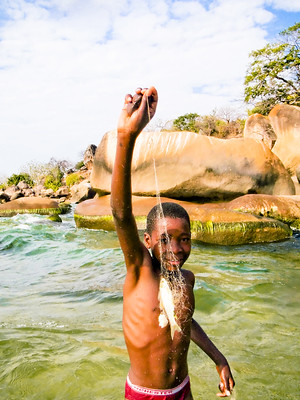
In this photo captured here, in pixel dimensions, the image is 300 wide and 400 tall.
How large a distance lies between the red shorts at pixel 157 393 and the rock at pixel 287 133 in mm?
14803

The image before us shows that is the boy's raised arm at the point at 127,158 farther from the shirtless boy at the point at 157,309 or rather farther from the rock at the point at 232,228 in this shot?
the rock at the point at 232,228

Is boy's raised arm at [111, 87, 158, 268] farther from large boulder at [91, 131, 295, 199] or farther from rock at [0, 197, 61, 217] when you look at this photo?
rock at [0, 197, 61, 217]

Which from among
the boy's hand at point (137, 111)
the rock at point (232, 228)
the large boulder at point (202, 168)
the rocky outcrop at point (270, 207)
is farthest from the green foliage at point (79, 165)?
the boy's hand at point (137, 111)

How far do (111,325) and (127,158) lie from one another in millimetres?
2717

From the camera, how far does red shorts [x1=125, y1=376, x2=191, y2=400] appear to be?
2027 millimetres

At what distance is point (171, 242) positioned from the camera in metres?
2.11

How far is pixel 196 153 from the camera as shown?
11398 millimetres

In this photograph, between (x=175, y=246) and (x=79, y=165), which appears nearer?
(x=175, y=246)

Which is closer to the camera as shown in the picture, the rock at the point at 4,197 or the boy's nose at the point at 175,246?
the boy's nose at the point at 175,246

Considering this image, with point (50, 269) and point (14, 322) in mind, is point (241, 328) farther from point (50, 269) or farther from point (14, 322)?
point (50, 269)

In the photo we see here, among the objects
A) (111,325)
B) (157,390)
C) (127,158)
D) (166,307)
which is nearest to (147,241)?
(166,307)

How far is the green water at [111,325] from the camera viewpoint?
288 cm

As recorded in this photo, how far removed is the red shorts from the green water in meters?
0.73

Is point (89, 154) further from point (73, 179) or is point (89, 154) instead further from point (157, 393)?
point (157, 393)
